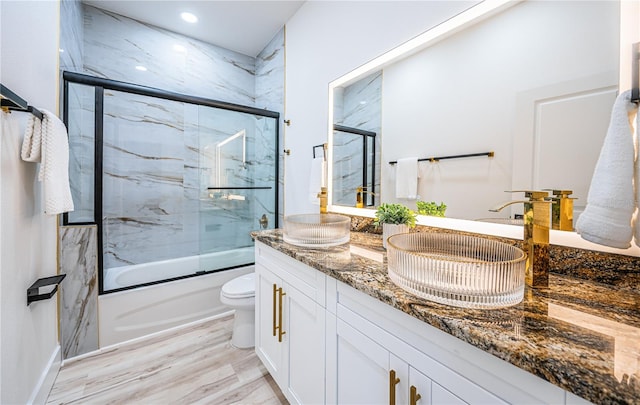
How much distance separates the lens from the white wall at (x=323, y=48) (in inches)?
53.6

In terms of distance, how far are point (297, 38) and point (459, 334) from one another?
244 cm

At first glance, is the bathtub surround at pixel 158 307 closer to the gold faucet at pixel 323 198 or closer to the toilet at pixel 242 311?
the toilet at pixel 242 311

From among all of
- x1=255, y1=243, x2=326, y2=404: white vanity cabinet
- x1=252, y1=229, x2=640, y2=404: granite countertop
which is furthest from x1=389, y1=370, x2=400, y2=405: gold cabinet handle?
x1=255, y1=243, x2=326, y2=404: white vanity cabinet

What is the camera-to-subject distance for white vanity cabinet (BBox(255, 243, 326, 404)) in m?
1.09

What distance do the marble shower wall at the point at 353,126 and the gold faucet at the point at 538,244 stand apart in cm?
89

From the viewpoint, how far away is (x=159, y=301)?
2098mm

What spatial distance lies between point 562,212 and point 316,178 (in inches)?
55.0

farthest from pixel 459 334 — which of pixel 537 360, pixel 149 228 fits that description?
pixel 149 228

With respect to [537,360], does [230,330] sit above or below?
below

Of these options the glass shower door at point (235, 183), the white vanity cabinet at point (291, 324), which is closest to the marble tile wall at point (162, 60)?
the glass shower door at point (235, 183)

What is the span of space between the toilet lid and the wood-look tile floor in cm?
39

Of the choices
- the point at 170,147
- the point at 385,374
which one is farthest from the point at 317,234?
the point at 170,147

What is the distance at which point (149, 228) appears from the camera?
261 cm

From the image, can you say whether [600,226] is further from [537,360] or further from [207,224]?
[207,224]
